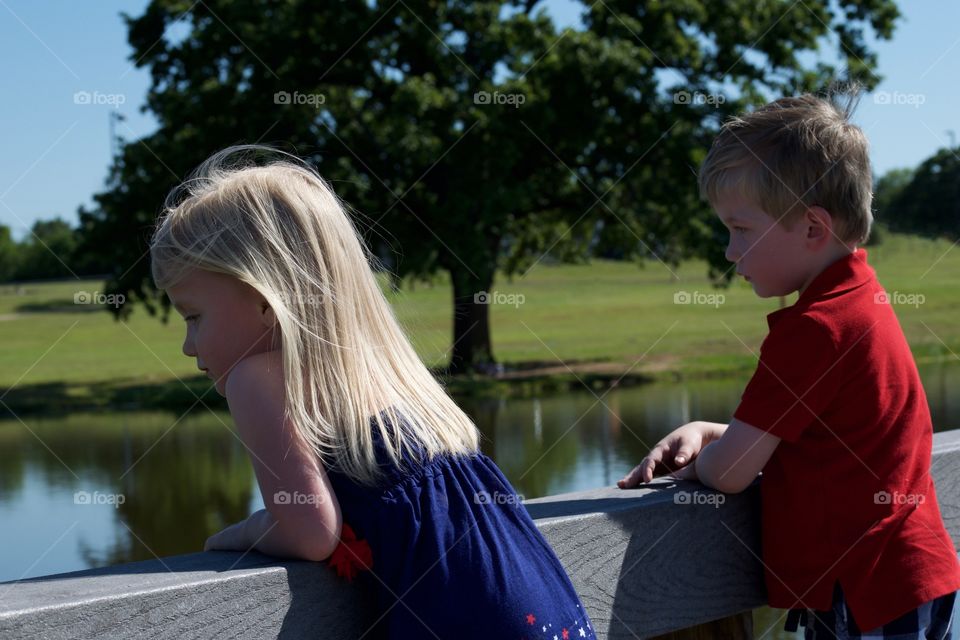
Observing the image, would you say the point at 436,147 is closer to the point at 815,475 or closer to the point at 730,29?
the point at 730,29

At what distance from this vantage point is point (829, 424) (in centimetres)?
177

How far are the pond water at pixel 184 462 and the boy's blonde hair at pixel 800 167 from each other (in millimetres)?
1144

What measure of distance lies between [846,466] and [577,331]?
935 inches

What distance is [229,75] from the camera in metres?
15.5

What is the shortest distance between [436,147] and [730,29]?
486cm
